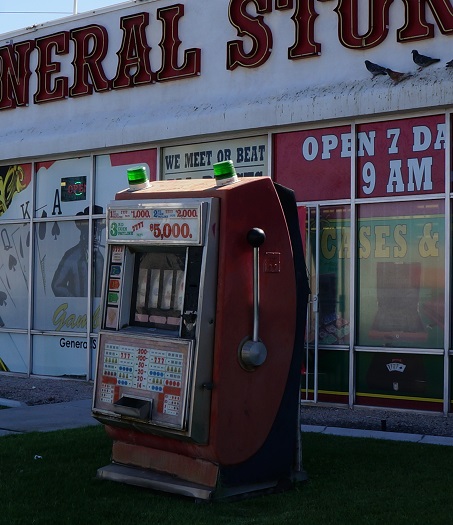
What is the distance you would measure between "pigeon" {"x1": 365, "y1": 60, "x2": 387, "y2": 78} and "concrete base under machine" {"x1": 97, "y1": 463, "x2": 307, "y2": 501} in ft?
18.9

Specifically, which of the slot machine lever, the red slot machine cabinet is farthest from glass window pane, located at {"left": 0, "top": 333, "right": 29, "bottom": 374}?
the slot machine lever

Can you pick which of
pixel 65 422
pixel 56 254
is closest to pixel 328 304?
pixel 65 422

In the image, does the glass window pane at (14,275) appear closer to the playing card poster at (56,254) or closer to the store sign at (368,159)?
the playing card poster at (56,254)

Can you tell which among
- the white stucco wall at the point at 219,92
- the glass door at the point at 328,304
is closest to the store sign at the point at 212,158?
the white stucco wall at the point at 219,92

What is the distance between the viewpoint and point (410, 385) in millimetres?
10852

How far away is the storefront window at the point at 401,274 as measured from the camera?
10.8 metres

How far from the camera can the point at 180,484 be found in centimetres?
641

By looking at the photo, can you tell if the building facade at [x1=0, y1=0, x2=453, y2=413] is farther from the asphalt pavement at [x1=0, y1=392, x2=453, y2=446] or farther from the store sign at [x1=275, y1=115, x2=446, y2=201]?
the asphalt pavement at [x1=0, y1=392, x2=453, y2=446]

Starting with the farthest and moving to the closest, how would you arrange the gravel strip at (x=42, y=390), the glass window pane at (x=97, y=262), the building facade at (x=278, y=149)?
1. the glass window pane at (x=97, y=262)
2. the gravel strip at (x=42, y=390)
3. the building facade at (x=278, y=149)

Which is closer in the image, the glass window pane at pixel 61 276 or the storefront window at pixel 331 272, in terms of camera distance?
the storefront window at pixel 331 272

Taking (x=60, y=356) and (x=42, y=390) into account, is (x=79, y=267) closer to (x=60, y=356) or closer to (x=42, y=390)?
(x=60, y=356)

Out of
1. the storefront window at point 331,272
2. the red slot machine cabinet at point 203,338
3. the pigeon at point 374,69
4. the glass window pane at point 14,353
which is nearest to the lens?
the red slot machine cabinet at point 203,338

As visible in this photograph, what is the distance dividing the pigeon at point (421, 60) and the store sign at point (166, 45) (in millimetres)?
195

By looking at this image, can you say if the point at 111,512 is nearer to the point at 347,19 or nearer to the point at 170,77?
the point at 347,19
